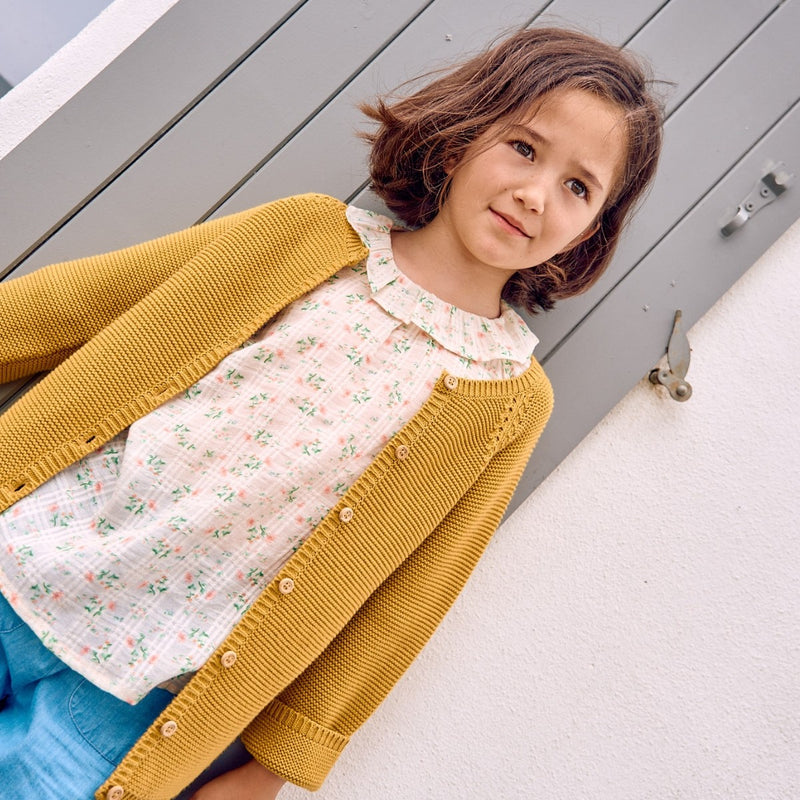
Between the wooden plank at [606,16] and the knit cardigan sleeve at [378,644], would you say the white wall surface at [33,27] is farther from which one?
the knit cardigan sleeve at [378,644]

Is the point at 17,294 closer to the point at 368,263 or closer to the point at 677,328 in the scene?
the point at 368,263

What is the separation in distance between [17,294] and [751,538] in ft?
3.48

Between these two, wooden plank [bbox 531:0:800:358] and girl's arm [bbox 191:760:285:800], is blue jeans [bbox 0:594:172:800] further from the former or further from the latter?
wooden plank [bbox 531:0:800:358]

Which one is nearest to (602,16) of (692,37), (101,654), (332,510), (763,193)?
(692,37)

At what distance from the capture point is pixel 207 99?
88 cm

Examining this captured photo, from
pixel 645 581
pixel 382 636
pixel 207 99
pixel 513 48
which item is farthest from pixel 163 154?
pixel 645 581

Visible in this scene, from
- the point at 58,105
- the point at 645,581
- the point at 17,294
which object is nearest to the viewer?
the point at 17,294

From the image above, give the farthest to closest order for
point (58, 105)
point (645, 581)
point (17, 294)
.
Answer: point (645, 581) → point (58, 105) → point (17, 294)

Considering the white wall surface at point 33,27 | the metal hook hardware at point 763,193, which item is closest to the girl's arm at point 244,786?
the metal hook hardware at point 763,193

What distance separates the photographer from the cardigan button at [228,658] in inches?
26.9

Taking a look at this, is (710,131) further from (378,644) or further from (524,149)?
(378,644)

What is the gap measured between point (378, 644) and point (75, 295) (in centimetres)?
55

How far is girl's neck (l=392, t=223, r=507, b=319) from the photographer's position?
80cm

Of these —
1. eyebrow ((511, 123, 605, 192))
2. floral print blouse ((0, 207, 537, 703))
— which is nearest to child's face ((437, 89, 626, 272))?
eyebrow ((511, 123, 605, 192))
